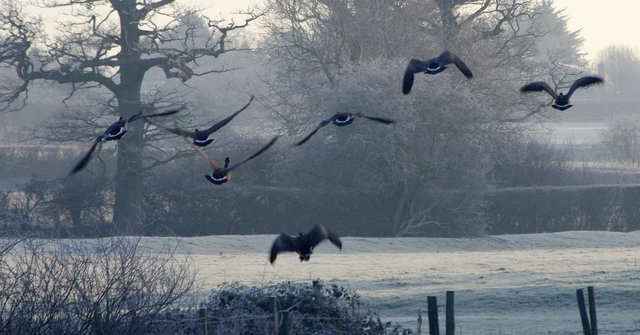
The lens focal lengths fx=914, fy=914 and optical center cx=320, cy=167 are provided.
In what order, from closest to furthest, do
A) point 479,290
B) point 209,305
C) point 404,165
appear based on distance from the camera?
1. point 209,305
2. point 479,290
3. point 404,165

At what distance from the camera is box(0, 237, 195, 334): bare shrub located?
10844mm

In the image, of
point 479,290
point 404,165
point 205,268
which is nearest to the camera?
point 479,290

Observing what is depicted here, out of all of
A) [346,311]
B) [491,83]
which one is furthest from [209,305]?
[491,83]

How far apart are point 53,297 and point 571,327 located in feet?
28.1

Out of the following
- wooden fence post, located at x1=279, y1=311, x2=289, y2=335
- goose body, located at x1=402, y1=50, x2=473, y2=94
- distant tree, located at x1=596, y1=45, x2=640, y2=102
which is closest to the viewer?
goose body, located at x1=402, y1=50, x2=473, y2=94

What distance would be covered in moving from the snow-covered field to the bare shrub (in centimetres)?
257

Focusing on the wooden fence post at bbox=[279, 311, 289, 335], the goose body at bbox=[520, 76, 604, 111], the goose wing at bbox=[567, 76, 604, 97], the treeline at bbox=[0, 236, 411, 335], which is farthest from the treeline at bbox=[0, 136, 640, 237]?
the wooden fence post at bbox=[279, 311, 289, 335]

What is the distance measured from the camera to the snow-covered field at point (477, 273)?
16.5 metres

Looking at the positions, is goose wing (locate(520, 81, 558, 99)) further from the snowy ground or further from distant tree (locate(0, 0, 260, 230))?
distant tree (locate(0, 0, 260, 230))

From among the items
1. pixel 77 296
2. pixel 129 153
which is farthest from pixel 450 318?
pixel 129 153

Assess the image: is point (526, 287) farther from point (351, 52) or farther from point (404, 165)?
point (351, 52)

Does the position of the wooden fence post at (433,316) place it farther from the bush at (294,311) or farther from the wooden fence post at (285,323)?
the wooden fence post at (285,323)

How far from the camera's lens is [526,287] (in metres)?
19.0

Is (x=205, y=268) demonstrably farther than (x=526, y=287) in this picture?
Yes
